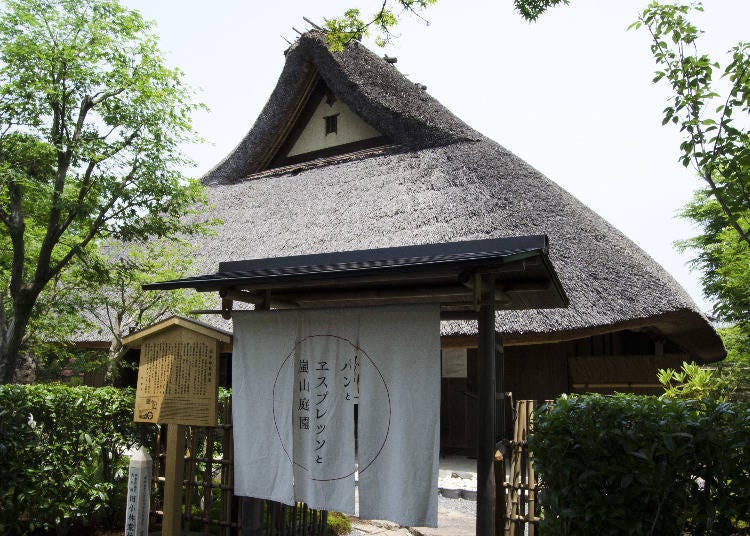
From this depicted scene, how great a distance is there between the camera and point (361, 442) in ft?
14.1

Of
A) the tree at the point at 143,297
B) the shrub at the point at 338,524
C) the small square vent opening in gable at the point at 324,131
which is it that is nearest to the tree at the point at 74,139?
the tree at the point at 143,297

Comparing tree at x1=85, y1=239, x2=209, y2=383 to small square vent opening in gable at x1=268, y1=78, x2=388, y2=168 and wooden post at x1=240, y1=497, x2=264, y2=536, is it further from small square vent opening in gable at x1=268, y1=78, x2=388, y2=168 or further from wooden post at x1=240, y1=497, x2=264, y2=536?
small square vent opening in gable at x1=268, y1=78, x2=388, y2=168

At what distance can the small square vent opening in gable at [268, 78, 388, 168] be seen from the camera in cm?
1484

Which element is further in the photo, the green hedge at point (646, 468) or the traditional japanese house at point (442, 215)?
the traditional japanese house at point (442, 215)

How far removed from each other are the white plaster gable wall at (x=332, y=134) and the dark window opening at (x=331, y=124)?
0.23 feet

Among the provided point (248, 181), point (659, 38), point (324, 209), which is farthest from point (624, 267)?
point (248, 181)

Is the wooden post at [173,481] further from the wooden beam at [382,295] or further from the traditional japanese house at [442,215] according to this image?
the traditional japanese house at [442,215]

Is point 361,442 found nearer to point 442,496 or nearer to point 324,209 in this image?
point 442,496

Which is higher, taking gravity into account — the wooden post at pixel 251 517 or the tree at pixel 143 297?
the tree at pixel 143 297

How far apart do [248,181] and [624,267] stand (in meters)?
9.75

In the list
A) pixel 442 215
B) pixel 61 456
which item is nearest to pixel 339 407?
pixel 61 456

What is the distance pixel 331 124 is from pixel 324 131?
0.93 feet

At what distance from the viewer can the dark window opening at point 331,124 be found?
15.2 m

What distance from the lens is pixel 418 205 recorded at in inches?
432
